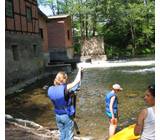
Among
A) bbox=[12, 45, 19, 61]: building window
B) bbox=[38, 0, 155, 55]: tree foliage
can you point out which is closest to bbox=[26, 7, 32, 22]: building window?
bbox=[12, 45, 19, 61]: building window

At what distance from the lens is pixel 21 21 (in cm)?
1359

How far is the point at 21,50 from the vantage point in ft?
43.4

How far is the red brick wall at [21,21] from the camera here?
476 inches

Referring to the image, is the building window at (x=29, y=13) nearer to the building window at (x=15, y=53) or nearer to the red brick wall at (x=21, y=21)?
the red brick wall at (x=21, y=21)

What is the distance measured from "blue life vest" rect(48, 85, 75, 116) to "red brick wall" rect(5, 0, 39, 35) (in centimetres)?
999

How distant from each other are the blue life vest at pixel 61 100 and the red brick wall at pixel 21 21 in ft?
32.8

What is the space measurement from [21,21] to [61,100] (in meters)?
12.2

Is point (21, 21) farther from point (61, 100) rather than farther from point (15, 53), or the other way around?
point (61, 100)

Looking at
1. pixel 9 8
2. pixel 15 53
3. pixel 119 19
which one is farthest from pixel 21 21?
pixel 119 19

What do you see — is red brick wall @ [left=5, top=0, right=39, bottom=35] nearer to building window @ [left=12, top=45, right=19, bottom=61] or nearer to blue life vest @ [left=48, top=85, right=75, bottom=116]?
building window @ [left=12, top=45, right=19, bottom=61]

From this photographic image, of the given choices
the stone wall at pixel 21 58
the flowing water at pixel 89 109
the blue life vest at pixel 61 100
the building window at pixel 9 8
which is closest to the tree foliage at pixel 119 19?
the stone wall at pixel 21 58

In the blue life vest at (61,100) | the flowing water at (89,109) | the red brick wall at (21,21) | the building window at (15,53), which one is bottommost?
the flowing water at (89,109)

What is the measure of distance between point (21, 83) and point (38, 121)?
6.92 metres

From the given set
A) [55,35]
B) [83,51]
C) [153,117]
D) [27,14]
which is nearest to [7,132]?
[153,117]
